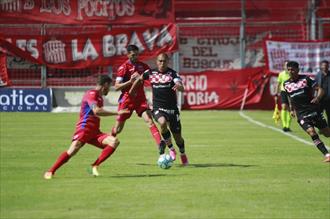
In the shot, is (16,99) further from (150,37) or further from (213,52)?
(213,52)

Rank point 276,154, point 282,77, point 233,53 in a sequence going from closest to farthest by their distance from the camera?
point 276,154 < point 282,77 < point 233,53

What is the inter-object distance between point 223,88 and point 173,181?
22.7 metres

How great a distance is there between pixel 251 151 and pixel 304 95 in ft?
7.54

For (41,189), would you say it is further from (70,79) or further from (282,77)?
(70,79)

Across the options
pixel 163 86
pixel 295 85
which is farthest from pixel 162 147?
pixel 295 85

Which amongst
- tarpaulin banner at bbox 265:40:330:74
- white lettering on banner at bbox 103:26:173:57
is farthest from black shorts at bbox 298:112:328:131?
white lettering on banner at bbox 103:26:173:57

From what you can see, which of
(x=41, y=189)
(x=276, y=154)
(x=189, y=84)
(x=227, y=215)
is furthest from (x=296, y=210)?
(x=189, y=84)

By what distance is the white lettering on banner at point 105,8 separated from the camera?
120 ft

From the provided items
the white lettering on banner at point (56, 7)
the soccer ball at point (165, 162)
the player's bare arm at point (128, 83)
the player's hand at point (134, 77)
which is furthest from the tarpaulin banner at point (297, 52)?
the soccer ball at point (165, 162)

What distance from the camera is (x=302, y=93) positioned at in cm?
1680

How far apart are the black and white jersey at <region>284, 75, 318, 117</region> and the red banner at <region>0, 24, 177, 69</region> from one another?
64.4 ft

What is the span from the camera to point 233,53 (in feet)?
130

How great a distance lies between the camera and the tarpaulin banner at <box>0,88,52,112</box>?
3431cm

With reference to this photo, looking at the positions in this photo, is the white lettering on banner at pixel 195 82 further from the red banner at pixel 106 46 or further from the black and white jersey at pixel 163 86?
the black and white jersey at pixel 163 86
